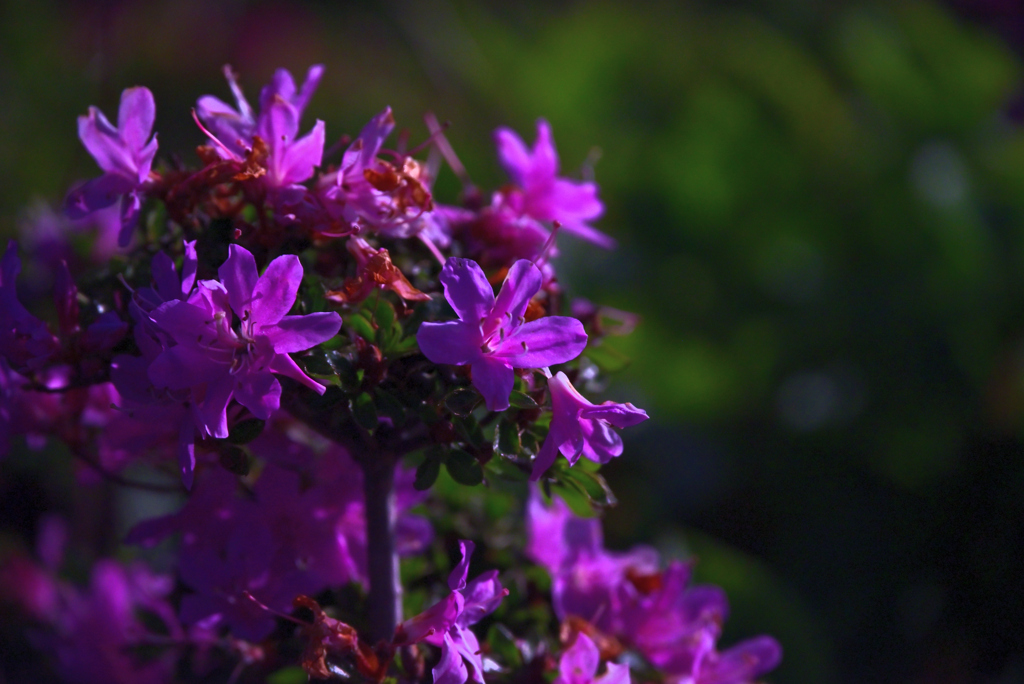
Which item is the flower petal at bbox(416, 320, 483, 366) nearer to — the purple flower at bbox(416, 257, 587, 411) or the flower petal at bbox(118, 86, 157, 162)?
the purple flower at bbox(416, 257, 587, 411)

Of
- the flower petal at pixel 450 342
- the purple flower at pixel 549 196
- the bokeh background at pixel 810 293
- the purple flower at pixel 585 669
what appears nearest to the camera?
the flower petal at pixel 450 342

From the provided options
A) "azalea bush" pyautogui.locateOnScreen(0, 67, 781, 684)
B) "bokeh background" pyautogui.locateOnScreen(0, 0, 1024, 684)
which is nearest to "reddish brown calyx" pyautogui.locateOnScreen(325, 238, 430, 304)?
"azalea bush" pyautogui.locateOnScreen(0, 67, 781, 684)

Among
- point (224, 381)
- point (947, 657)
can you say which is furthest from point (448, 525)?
point (947, 657)

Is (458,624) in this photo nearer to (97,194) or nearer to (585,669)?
(585,669)

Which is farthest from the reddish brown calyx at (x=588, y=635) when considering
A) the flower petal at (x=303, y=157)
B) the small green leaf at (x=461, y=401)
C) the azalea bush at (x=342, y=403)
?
the flower petal at (x=303, y=157)

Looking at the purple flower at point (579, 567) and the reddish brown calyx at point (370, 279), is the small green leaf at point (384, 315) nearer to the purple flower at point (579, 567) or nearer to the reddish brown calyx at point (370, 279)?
the reddish brown calyx at point (370, 279)

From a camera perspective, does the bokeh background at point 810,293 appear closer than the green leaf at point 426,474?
No

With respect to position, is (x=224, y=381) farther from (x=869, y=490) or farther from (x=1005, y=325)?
(x=1005, y=325)
